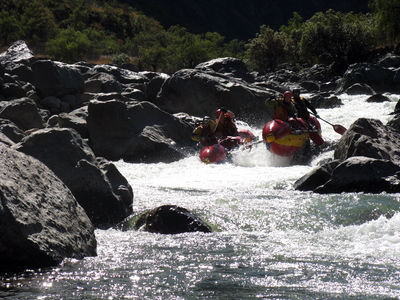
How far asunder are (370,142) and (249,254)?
5637 mm

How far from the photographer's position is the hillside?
13362 cm

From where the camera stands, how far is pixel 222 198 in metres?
9.08

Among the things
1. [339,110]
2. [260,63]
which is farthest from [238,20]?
[339,110]

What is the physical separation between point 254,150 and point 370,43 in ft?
93.7

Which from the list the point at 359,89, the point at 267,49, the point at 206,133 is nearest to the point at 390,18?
the point at 359,89

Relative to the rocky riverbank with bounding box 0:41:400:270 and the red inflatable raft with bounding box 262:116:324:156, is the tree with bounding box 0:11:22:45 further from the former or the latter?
the red inflatable raft with bounding box 262:116:324:156

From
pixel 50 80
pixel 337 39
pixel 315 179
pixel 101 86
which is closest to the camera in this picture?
pixel 315 179

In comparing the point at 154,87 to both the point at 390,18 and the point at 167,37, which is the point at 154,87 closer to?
the point at 390,18

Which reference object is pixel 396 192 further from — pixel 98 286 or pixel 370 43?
pixel 370 43

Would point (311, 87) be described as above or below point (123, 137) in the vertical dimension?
above

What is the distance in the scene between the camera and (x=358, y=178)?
9188 millimetres

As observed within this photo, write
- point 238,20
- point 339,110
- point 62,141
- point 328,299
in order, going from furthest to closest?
point 238,20 → point 339,110 → point 62,141 → point 328,299

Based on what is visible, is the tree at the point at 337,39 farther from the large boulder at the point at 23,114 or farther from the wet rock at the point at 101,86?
the large boulder at the point at 23,114

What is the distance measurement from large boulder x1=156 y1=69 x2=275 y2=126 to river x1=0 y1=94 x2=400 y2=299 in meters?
8.93
